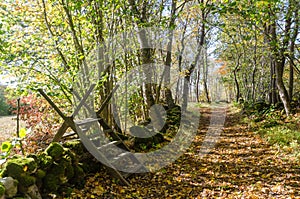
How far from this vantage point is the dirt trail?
447 centimetres

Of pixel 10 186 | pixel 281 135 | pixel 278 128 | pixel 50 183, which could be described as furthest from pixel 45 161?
pixel 278 128

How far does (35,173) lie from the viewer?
3732 millimetres

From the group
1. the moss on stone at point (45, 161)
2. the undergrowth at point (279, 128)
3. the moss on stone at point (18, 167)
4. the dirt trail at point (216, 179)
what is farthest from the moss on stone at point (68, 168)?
the undergrowth at point (279, 128)

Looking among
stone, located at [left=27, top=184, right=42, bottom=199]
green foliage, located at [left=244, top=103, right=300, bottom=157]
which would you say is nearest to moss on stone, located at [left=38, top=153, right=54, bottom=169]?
stone, located at [left=27, top=184, right=42, bottom=199]

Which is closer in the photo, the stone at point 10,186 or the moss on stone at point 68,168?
the stone at point 10,186

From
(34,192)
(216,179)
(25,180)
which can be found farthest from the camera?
(216,179)

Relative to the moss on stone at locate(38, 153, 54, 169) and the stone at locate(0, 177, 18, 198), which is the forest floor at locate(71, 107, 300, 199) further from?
the stone at locate(0, 177, 18, 198)

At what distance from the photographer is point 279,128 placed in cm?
888

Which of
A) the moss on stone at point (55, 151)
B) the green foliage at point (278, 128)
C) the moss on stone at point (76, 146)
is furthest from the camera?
the green foliage at point (278, 128)

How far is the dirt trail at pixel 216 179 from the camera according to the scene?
447cm

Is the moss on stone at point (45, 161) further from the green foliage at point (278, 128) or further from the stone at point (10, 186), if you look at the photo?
the green foliage at point (278, 128)

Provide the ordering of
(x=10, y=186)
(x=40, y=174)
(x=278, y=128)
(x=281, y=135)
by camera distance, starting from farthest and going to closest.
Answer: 1. (x=278, y=128)
2. (x=281, y=135)
3. (x=40, y=174)
4. (x=10, y=186)

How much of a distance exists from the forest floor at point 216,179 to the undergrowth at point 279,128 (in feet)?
1.34

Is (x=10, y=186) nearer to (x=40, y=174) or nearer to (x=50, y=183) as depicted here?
(x=40, y=174)
